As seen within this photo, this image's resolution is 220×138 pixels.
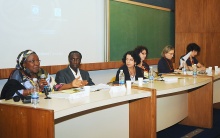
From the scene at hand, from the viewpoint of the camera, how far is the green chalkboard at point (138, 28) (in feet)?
18.9

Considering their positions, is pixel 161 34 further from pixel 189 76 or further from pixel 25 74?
pixel 25 74

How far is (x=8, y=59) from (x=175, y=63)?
4.51 m

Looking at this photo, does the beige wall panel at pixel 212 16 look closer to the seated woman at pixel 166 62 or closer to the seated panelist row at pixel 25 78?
the seated woman at pixel 166 62

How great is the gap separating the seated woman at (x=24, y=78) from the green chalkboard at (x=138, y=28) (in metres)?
2.66

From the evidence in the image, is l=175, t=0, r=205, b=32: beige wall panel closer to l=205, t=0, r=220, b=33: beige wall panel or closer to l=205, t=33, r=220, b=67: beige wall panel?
l=205, t=0, r=220, b=33: beige wall panel

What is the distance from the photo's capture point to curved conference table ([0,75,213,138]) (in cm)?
224

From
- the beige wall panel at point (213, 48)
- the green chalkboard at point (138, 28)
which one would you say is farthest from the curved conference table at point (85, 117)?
the beige wall panel at point (213, 48)

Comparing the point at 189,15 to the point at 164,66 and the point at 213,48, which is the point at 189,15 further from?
the point at 164,66

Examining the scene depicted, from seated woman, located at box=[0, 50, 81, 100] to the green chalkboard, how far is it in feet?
8.73

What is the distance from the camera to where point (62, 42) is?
471 centimetres

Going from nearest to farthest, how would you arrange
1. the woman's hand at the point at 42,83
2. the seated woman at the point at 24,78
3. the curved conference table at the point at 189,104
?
the seated woman at the point at 24,78 < the woman's hand at the point at 42,83 < the curved conference table at the point at 189,104

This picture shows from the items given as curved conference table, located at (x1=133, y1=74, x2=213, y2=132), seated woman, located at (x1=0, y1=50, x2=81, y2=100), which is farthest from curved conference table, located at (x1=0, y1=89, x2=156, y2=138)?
curved conference table, located at (x1=133, y1=74, x2=213, y2=132)

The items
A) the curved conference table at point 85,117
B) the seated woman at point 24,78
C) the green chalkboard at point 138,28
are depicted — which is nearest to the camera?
the curved conference table at point 85,117

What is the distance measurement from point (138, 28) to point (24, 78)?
3769 millimetres
